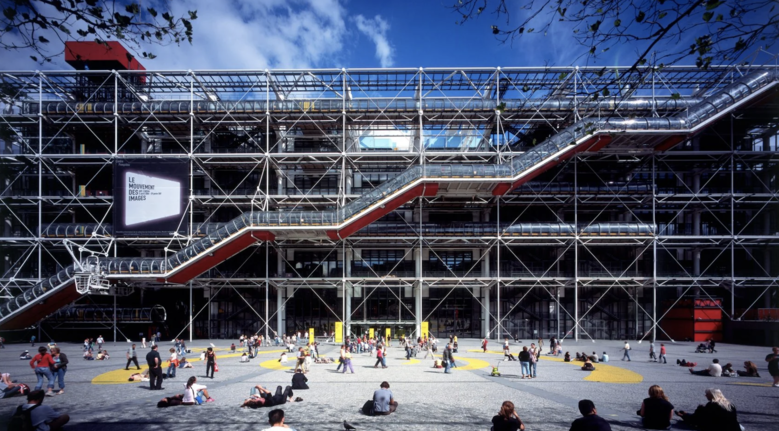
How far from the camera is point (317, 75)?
29.6m

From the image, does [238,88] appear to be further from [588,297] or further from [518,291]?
[588,297]

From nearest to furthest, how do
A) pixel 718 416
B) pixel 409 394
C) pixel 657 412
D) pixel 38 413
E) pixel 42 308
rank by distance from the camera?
pixel 38 413 → pixel 718 416 → pixel 657 412 → pixel 409 394 → pixel 42 308

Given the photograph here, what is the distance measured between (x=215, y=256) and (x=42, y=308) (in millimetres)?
9370

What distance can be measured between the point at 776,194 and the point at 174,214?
120ft

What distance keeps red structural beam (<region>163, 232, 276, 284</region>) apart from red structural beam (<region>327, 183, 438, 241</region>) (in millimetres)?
4069

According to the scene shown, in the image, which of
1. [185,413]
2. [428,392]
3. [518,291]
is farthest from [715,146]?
[185,413]

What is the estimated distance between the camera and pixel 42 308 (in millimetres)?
24625

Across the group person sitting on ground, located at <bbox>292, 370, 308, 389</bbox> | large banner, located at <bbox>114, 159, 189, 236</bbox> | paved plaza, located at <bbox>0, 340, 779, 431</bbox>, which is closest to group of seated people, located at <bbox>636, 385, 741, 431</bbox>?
paved plaza, located at <bbox>0, 340, 779, 431</bbox>

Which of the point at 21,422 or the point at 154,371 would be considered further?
the point at 154,371

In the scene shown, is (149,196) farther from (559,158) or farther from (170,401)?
(559,158)

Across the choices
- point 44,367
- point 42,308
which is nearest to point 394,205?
point 44,367

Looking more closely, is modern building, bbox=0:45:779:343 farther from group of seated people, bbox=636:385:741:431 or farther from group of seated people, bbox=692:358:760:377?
group of seated people, bbox=636:385:741:431

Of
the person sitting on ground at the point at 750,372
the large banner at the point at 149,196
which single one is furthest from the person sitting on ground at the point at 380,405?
the large banner at the point at 149,196

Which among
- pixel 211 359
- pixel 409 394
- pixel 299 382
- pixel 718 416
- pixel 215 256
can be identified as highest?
pixel 215 256
